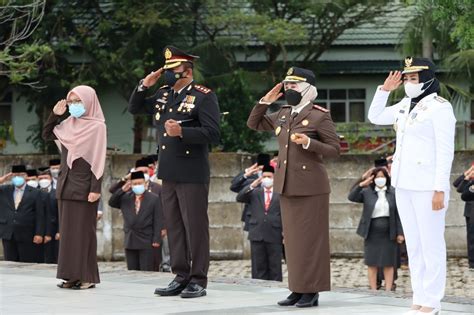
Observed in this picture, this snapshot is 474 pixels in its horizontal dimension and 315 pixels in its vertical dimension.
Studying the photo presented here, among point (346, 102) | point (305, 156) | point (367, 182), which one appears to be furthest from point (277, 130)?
point (346, 102)

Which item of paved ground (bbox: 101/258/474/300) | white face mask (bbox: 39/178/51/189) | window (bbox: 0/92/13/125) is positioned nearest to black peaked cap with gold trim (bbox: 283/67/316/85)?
paved ground (bbox: 101/258/474/300)

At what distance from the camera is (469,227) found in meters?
19.5

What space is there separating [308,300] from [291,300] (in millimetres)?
146

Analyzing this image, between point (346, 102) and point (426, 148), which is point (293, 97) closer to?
point (426, 148)

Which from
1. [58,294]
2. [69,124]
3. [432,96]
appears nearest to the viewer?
[432,96]

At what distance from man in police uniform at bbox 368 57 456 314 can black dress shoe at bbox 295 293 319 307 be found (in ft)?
3.67

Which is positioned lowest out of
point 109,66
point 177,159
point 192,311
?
point 192,311

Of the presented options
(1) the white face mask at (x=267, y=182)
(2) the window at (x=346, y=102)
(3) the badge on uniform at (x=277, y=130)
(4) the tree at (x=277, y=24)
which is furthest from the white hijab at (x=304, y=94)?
(2) the window at (x=346, y=102)

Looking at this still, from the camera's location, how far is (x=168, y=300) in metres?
→ 10.9

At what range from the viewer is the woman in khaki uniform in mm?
10531

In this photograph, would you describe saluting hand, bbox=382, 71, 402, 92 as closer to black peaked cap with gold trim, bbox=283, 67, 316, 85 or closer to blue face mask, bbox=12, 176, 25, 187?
black peaked cap with gold trim, bbox=283, 67, 316, 85

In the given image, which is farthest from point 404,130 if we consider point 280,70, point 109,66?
point 280,70

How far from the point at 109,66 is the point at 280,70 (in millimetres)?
5187

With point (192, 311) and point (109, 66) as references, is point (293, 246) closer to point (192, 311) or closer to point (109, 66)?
point (192, 311)
